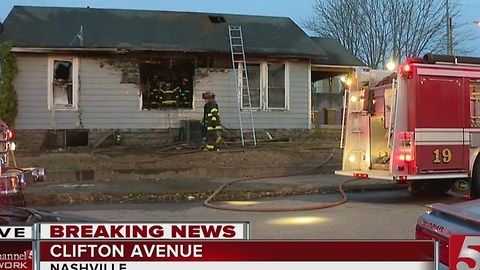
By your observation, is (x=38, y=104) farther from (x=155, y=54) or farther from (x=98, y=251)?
(x=98, y=251)

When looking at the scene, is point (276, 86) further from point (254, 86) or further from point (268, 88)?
point (254, 86)

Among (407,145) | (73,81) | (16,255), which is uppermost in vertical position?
(73,81)

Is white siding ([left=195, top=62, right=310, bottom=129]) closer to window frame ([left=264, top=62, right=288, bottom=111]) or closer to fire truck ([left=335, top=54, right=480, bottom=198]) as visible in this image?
window frame ([left=264, top=62, right=288, bottom=111])

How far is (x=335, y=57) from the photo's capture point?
66.1ft

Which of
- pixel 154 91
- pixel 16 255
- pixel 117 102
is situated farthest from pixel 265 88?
pixel 16 255

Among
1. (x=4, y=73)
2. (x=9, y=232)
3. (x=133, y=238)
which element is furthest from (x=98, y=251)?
(x=4, y=73)

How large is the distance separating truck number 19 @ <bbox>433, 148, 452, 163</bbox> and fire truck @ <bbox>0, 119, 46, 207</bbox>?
6633mm

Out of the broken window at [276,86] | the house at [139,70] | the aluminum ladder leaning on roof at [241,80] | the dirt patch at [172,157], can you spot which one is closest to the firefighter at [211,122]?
the dirt patch at [172,157]

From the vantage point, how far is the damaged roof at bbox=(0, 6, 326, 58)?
17.2m

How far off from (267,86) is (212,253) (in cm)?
1634

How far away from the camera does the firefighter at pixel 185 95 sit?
19.2m

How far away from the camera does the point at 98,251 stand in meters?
2.42

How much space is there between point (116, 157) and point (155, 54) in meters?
4.48

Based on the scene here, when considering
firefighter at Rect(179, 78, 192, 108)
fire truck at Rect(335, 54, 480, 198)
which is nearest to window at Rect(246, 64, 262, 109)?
firefighter at Rect(179, 78, 192, 108)
